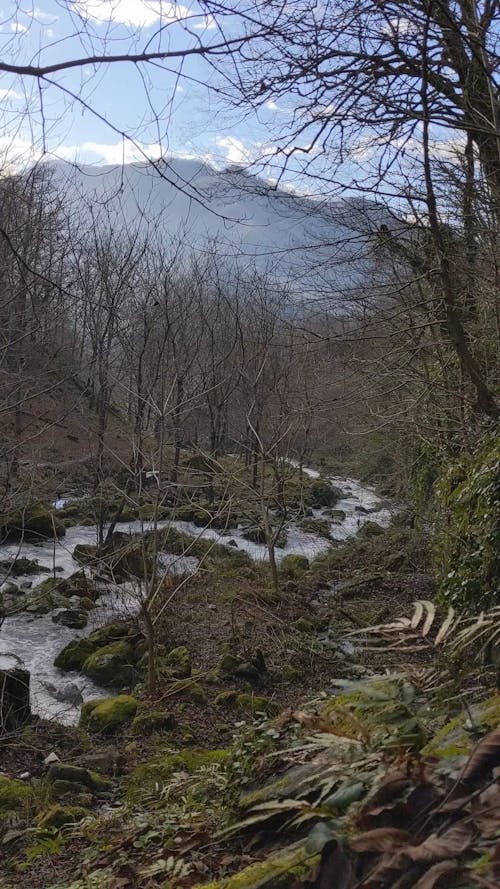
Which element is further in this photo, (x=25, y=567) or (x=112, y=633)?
(x=25, y=567)

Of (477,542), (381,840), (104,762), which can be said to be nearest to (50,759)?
(104,762)

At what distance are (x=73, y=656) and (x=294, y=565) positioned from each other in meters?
5.02

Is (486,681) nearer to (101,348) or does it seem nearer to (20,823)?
(20,823)

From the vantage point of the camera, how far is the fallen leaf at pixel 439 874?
127cm

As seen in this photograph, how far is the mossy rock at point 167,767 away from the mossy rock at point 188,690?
141 centimetres

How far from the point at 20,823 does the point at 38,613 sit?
19.4 feet

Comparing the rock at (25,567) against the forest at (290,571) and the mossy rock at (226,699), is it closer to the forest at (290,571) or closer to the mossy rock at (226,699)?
the forest at (290,571)

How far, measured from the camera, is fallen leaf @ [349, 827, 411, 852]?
1456 mm

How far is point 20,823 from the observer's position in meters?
4.30

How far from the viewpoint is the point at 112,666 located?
783 centimetres

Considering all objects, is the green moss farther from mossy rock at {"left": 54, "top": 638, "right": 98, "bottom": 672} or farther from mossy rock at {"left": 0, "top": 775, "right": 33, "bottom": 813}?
mossy rock at {"left": 54, "top": 638, "right": 98, "bottom": 672}

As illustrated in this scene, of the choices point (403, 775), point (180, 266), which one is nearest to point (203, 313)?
point (180, 266)

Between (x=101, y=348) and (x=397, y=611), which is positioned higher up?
(x=101, y=348)

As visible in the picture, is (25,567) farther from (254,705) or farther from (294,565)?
(254,705)
